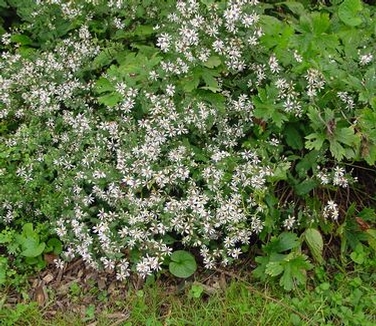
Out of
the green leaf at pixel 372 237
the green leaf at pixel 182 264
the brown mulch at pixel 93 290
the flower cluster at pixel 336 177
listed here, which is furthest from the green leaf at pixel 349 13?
the green leaf at pixel 182 264

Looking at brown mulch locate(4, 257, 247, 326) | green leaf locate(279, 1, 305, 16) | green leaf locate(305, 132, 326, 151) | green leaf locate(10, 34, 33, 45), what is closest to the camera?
green leaf locate(305, 132, 326, 151)

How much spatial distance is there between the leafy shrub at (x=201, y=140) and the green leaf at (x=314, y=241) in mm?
28

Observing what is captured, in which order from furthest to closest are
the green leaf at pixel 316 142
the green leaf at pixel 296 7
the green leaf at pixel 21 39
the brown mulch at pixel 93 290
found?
the green leaf at pixel 21 39
the green leaf at pixel 296 7
the brown mulch at pixel 93 290
the green leaf at pixel 316 142

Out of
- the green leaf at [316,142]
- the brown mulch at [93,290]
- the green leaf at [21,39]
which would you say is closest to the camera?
the green leaf at [316,142]

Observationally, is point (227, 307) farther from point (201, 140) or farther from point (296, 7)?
point (296, 7)

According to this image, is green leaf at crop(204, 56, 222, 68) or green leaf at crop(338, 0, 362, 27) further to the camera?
green leaf at crop(338, 0, 362, 27)

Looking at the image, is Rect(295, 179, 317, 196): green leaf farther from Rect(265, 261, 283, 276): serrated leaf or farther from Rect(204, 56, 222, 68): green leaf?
Rect(204, 56, 222, 68): green leaf

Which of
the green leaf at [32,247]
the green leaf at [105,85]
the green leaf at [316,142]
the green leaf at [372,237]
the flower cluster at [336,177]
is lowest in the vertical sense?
the green leaf at [372,237]

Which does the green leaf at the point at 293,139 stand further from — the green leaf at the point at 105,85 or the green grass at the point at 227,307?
the green leaf at the point at 105,85

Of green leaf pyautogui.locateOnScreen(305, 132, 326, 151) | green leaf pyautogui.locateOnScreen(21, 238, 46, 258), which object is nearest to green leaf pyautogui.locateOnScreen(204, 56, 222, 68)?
green leaf pyautogui.locateOnScreen(305, 132, 326, 151)

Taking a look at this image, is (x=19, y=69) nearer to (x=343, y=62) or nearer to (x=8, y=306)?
(x=8, y=306)

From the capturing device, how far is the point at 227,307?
3389mm

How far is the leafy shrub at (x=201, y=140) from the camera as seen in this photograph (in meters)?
3.32

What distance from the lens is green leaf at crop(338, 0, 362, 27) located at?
12.1ft
